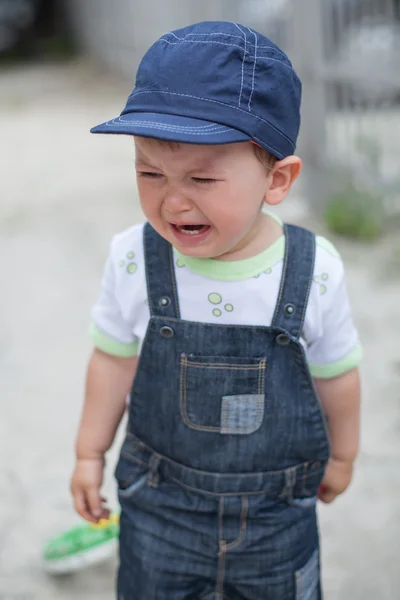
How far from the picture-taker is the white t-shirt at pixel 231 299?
139cm

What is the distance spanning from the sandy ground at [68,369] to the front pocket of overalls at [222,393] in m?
0.77

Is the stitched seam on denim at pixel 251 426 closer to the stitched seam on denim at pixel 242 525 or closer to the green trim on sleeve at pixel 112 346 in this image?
the stitched seam on denim at pixel 242 525

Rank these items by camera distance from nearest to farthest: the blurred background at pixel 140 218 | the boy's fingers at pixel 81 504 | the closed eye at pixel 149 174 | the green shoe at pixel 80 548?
the closed eye at pixel 149 174 → the boy's fingers at pixel 81 504 → the green shoe at pixel 80 548 → the blurred background at pixel 140 218

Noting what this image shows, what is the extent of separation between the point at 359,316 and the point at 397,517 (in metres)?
1.24

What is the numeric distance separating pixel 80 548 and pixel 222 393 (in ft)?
2.71

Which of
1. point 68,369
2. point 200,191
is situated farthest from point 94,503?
point 68,369

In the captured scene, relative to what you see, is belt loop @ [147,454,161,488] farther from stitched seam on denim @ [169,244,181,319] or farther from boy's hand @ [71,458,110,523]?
stitched seam on denim @ [169,244,181,319]

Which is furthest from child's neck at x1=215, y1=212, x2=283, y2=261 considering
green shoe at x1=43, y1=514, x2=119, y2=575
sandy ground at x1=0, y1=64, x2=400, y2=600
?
sandy ground at x1=0, y1=64, x2=400, y2=600

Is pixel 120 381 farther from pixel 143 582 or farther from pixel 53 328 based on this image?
pixel 53 328

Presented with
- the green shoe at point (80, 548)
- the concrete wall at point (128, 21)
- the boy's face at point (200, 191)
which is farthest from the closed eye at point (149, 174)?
the concrete wall at point (128, 21)

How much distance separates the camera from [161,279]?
4.65 ft

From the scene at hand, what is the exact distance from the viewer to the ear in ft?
4.32

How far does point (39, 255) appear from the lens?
4297 millimetres

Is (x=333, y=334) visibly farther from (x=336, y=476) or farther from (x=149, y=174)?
(x=149, y=174)
